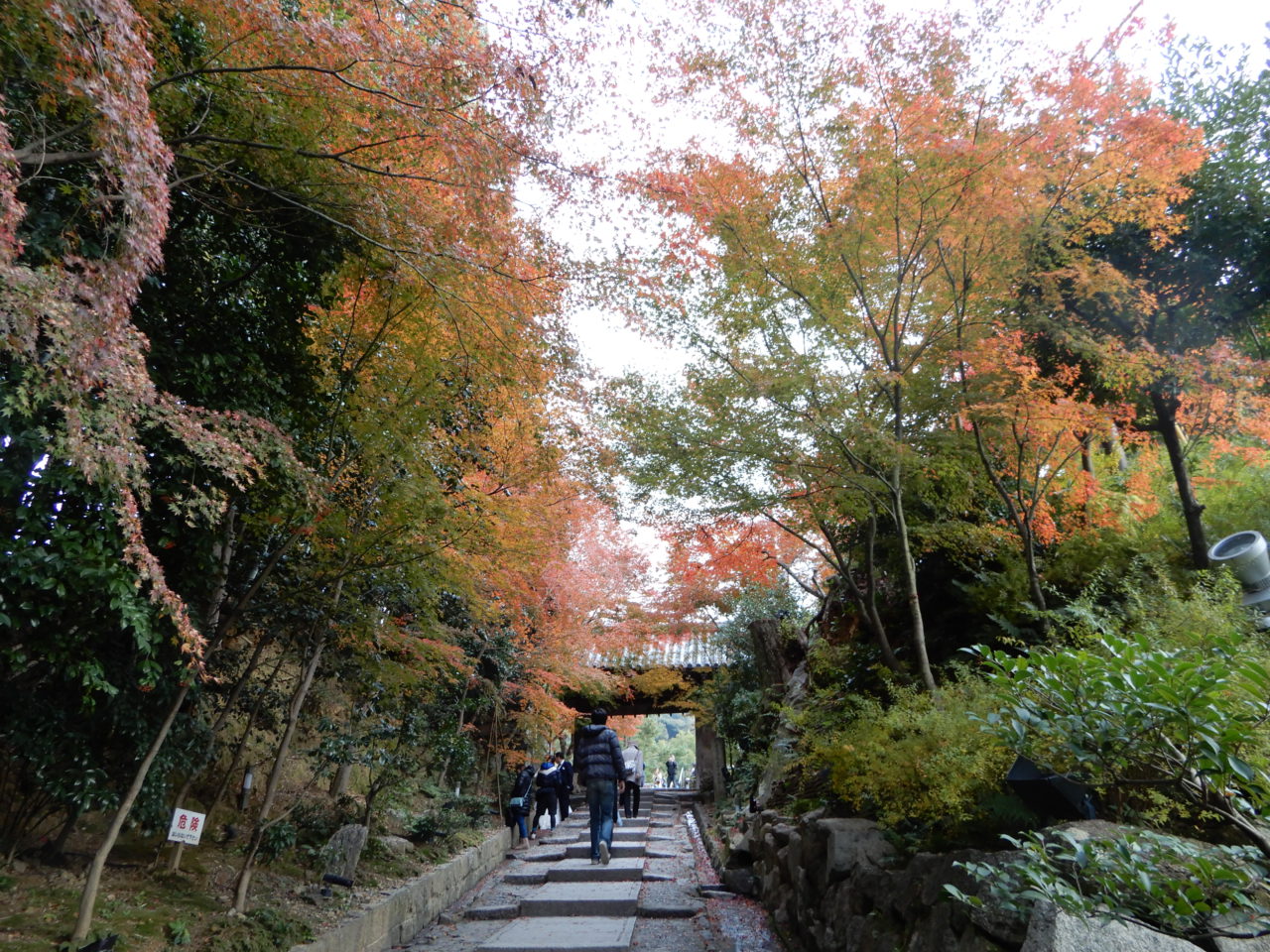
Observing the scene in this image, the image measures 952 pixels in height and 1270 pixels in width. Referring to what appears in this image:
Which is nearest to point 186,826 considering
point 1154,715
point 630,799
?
point 1154,715

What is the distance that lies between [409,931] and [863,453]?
19.3 ft

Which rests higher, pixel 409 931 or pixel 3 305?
pixel 3 305

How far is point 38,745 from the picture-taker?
4.55 meters

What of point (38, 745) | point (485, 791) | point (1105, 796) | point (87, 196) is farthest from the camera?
point (485, 791)

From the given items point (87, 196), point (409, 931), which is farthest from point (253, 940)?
point (87, 196)

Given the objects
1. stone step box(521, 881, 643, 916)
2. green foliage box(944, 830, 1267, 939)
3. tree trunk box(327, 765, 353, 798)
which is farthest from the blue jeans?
green foliage box(944, 830, 1267, 939)

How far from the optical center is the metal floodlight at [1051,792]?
3250 mm

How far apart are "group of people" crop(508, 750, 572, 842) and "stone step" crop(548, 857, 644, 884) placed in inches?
133

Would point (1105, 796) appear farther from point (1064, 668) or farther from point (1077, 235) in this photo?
point (1077, 235)

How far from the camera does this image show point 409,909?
6891 millimetres

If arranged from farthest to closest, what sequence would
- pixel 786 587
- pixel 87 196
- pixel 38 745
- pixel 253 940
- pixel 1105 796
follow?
1. pixel 786 587
2. pixel 253 940
3. pixel 38 745
4. pixel 87 196
5. pixel 1105 796

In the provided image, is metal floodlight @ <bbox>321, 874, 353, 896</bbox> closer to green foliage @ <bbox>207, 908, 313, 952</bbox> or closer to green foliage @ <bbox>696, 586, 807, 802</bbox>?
green foliage @ <bbox>207, 908, 313, 952</bbox>

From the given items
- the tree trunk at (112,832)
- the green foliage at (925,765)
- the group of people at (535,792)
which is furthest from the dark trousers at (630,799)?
the tree trunk at (112,832)

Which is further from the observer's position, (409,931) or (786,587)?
(786,587)
